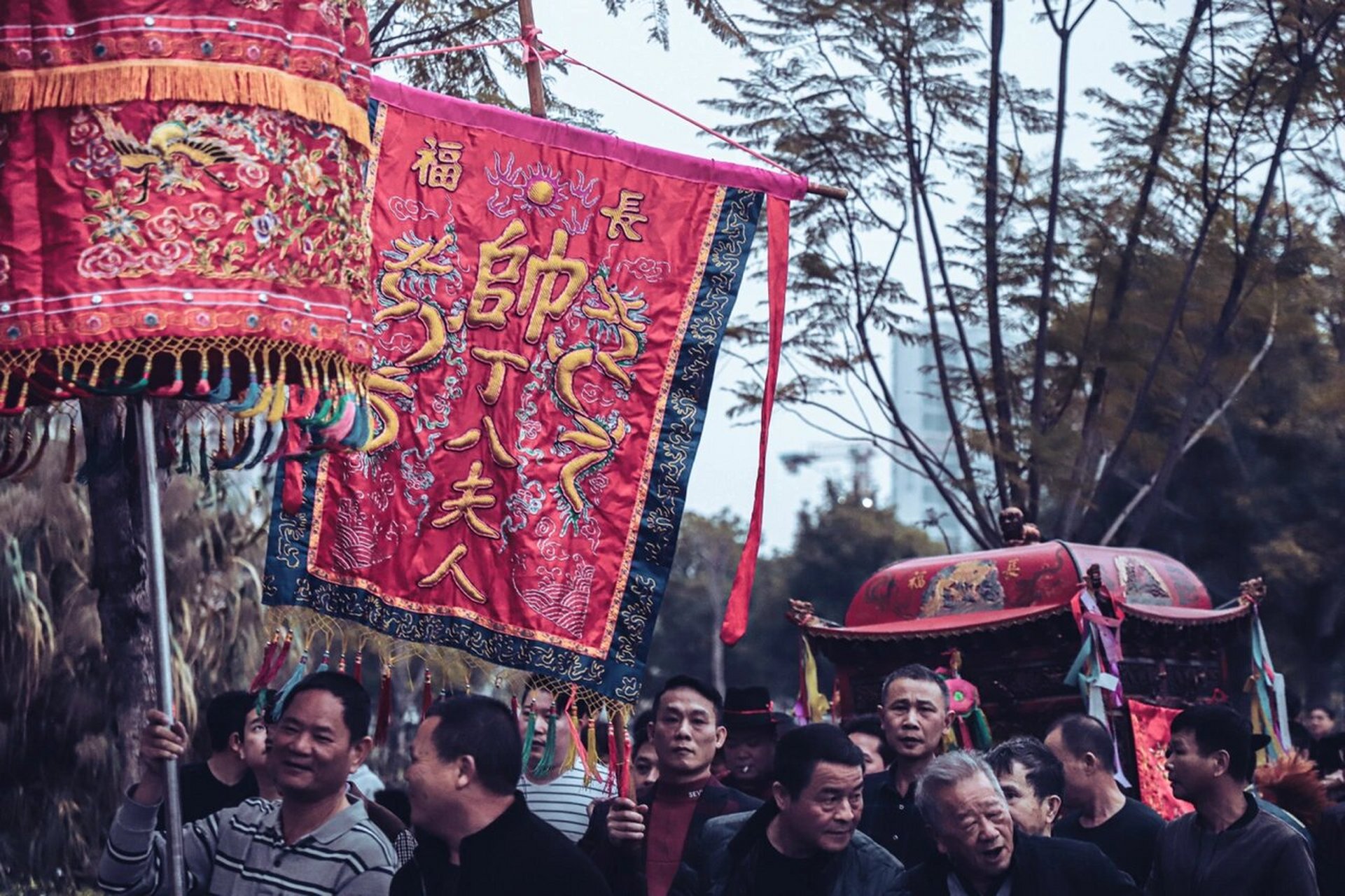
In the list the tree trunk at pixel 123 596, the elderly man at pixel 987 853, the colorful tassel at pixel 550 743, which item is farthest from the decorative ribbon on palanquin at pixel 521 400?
the tree trunk at pixel 123 596

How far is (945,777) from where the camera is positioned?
4578 millimetres

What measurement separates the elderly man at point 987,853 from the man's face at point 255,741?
2.33 m

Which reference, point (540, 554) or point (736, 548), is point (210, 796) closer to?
point (540, 554)

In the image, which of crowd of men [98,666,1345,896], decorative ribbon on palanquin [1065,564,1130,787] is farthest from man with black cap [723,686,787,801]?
decorative ribbon on palanquin [1065,564,1130,787]

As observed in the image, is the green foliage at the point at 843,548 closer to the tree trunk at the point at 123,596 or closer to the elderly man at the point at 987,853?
the tree trunk at the point at 123,596

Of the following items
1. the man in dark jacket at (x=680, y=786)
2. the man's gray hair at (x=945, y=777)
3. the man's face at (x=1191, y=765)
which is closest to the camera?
the man's gray hair at (x=945, y=777)

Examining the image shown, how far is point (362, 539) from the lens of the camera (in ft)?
18.4

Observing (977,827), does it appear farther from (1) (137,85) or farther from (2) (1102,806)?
(1) (137,85)

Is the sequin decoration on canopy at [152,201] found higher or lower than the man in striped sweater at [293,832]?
higher

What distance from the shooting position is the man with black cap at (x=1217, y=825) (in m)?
5.34

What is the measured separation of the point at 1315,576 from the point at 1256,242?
1537 centimetres

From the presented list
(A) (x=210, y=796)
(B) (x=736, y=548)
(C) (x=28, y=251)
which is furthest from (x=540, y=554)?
(B) (x=736, y=548)

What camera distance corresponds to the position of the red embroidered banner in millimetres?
9367

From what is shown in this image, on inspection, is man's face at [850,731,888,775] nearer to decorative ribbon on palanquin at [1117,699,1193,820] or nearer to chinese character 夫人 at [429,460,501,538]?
chinese character 夫人 at [429,460,501,538]
